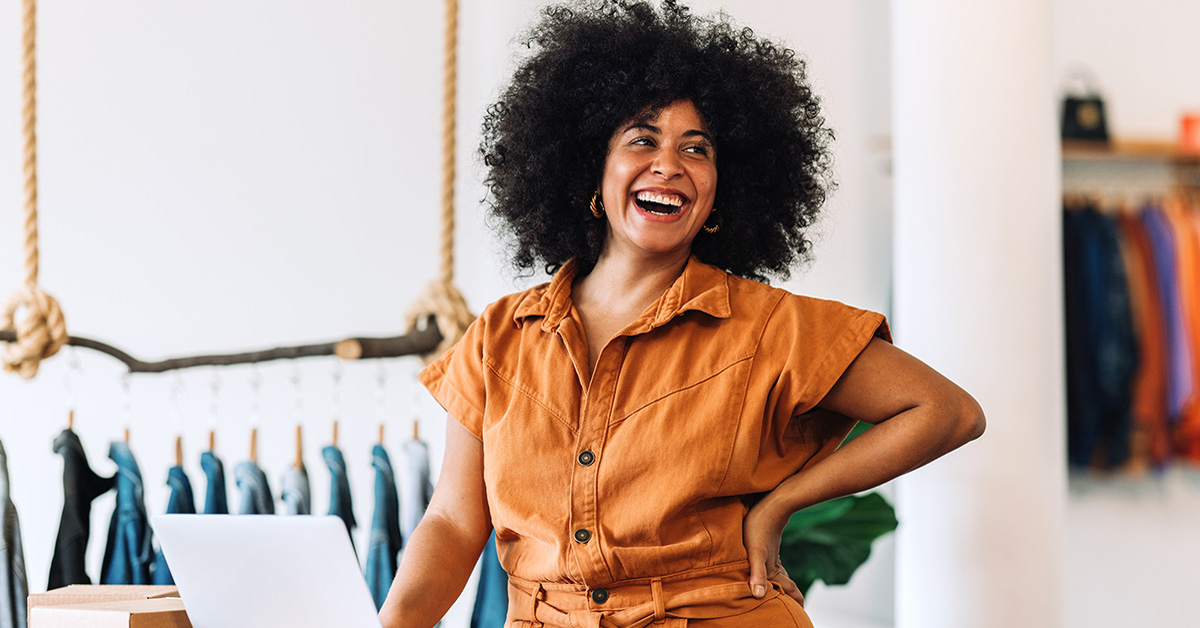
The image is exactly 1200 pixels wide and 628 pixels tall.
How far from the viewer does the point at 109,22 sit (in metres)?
3.14

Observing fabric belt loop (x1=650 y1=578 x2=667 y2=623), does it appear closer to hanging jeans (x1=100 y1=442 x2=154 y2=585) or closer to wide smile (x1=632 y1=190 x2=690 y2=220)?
wide smile (x1=632 y1=190 x2=690 y2=220)

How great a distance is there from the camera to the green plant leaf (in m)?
2.28

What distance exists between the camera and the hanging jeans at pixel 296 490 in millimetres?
2152

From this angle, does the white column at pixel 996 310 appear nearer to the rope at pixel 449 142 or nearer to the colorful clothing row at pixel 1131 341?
the rope at pixel 449 142

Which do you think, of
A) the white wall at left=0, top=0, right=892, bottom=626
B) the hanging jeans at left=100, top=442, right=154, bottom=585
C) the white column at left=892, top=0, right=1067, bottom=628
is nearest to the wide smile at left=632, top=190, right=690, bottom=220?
the white column at left=892, top=0, right=1067, bottom=628

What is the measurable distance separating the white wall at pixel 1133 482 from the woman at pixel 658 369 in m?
2.49

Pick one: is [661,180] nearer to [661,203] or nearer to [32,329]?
[661,203]

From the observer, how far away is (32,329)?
6.47ft

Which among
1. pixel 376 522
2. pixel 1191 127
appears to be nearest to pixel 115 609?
pixel 376 522

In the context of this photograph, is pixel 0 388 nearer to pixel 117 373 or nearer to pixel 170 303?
pixel 117 373

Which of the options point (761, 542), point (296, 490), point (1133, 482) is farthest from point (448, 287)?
point (1133, 482)

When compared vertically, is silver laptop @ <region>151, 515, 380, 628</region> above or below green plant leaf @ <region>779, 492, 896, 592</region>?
above

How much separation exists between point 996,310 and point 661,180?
39.1 inches

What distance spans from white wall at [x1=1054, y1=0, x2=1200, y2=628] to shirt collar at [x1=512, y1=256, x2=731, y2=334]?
2.60m
